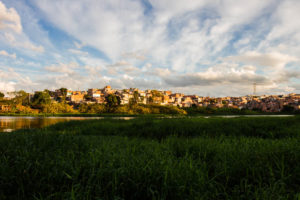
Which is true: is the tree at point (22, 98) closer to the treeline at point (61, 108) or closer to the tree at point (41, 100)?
the treeline at point (61, 108)

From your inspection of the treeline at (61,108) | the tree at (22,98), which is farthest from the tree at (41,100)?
the tree at (22,98)

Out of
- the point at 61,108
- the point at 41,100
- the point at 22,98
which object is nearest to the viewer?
the point at 61,108

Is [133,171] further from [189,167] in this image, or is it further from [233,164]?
[233,164]

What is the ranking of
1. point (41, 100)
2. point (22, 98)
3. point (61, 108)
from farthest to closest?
point (22, 98)
point (41, 100)
point (61, 108)

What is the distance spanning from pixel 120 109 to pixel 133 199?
5044 cm

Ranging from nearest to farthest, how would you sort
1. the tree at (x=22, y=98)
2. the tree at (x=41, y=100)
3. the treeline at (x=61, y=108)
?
the treeline at (x=61, y=108) → the tree at (x=41, y=100) → the tree at (x=22, y=98)

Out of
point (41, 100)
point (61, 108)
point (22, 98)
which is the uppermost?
point (22, 98)

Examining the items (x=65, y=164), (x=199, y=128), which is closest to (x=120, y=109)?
(x=199, y=128)

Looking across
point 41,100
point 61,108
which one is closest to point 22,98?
point 41,100

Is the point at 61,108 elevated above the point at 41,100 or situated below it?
below

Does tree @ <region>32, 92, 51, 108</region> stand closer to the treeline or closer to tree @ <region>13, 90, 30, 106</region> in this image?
the treeline

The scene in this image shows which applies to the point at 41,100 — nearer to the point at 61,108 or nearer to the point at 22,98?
the point at 61,108

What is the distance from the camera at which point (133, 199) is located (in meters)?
→ 1.77

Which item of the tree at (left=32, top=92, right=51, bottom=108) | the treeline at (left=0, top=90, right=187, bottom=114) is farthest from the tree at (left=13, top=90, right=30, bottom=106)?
the tree at (left=32, top=92, right=51, bottom=108)
